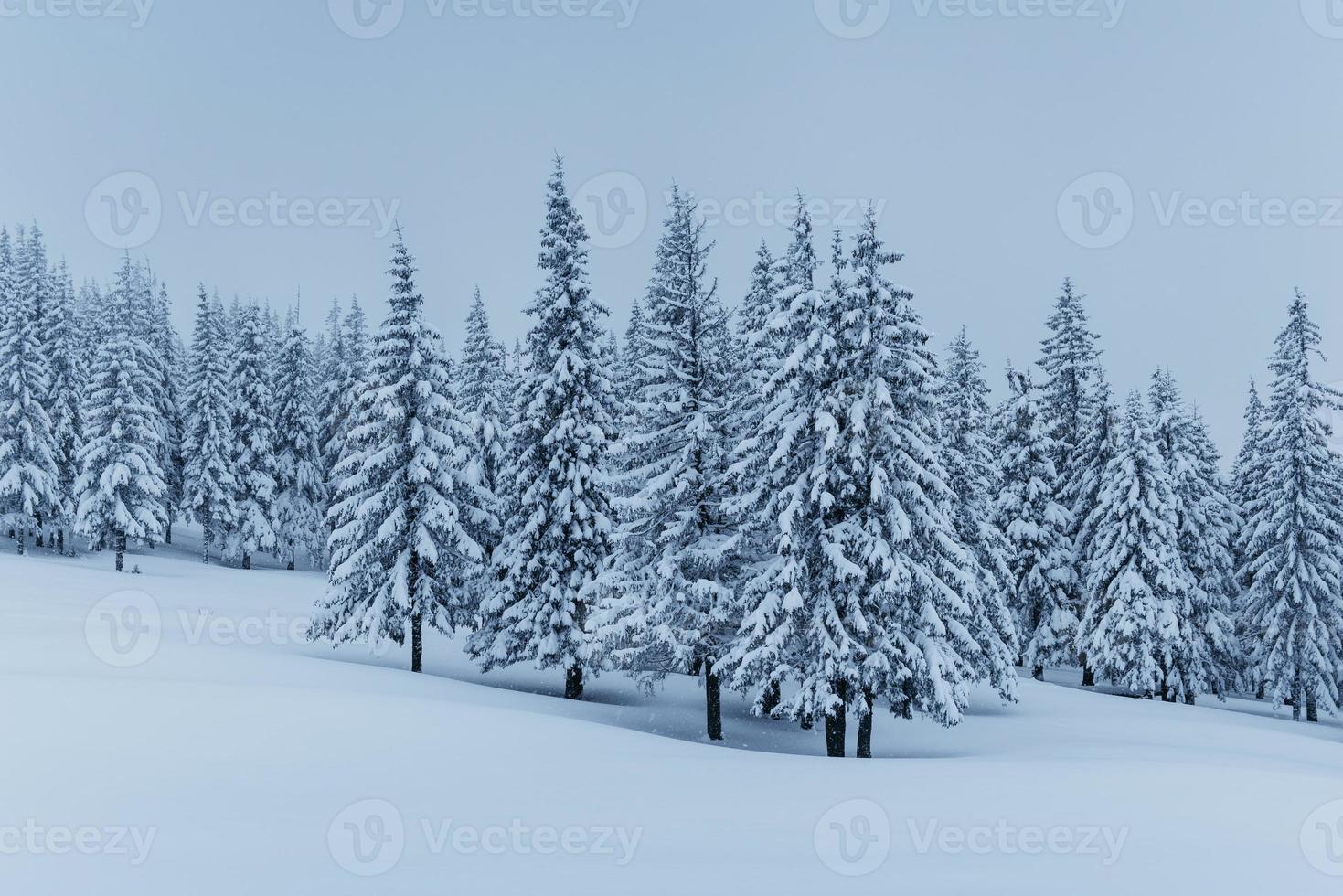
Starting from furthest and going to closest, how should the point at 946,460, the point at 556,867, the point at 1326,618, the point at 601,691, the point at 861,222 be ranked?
the point at 1326,618 < the point at 601,691 < the point at 946,460 < the point at 861,222 < the point at 556,867

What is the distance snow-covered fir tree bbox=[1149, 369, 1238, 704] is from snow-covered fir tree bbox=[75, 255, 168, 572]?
4964cm

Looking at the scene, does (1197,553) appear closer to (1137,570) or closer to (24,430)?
(1137,570)

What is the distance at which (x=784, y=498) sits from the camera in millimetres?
19359

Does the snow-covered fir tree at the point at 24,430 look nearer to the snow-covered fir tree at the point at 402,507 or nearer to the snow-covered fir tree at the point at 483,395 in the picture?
the snow-covered fir tree at the point at 483,395

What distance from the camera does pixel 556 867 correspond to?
8.91 meters

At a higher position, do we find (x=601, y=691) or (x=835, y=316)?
(x=835, y=316)

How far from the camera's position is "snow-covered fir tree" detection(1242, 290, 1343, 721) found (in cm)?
3328

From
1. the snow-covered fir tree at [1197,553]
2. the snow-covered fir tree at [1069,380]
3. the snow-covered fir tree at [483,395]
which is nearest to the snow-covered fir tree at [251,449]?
the snow-covered fir tree at [483,395]

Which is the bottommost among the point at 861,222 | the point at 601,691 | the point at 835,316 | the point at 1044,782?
the point at 601,691

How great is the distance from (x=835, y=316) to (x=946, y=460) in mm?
7797

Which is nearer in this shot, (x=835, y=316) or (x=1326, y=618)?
(x=835, y=316)

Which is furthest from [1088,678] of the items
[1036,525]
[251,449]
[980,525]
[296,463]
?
[251,449]

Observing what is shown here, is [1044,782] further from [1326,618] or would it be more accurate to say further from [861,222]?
[1326,618]

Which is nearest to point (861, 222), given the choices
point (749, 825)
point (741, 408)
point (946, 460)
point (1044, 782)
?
point (741, 408)
